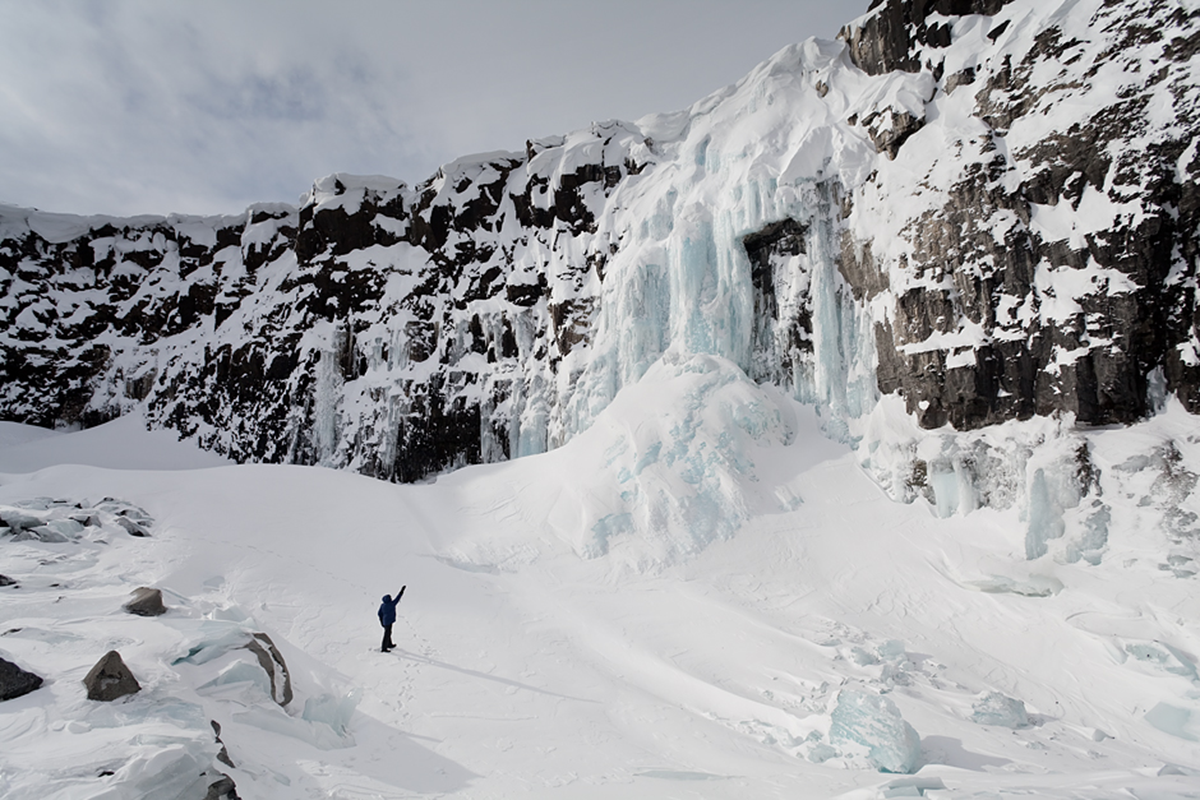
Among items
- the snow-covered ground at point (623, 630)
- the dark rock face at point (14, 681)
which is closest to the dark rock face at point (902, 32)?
the snow-covered ground at point (623, 630)

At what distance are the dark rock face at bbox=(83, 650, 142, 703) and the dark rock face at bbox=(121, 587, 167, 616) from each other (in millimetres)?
3011

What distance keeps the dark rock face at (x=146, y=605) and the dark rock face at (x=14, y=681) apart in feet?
9.64

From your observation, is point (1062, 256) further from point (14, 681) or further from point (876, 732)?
point (14, 681)

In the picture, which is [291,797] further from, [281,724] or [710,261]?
[710,261]

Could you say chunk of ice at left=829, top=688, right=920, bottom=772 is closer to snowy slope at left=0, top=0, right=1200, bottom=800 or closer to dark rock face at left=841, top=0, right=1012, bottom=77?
snowy slope at left=0, top=0, right=1200, bottom=800

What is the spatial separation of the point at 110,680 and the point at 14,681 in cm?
71

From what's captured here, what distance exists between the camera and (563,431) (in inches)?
953

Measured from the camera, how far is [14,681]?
16.5 ft

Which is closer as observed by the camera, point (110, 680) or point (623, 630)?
point (110, 680)

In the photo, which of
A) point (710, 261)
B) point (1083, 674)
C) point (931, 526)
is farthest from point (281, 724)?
point (710, 261)

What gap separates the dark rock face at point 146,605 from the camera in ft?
25.8

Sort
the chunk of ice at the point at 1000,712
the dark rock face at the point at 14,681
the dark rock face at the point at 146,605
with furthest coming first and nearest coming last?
the chunk of ice at the point at 1000,712
the dark rock face at the point at 146,605
the dark rock face at the point at 14,681

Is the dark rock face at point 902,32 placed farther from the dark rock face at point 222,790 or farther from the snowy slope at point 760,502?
the dark rock face at point 222,790

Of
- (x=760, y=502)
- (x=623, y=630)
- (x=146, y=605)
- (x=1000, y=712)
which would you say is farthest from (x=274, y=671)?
(x=760, y=502)
